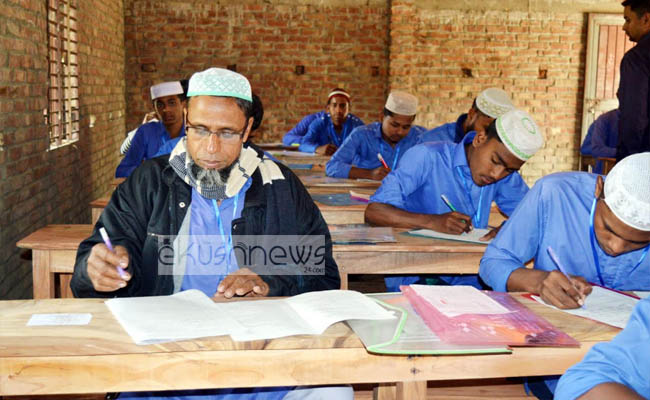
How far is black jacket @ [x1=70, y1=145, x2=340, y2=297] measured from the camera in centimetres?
206

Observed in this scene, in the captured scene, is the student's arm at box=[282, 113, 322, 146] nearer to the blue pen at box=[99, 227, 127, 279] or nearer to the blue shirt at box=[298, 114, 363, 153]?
the blue shirt at box=[298, 114, 363, 153]

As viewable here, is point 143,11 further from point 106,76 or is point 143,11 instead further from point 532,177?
point 532,177

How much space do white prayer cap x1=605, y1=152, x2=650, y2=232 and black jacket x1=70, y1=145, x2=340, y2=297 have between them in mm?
930

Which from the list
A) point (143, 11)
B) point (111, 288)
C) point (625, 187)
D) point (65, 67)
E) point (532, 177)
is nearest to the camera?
point (625, 187)

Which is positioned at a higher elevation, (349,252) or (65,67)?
(65,67)

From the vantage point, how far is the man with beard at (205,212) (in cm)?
208

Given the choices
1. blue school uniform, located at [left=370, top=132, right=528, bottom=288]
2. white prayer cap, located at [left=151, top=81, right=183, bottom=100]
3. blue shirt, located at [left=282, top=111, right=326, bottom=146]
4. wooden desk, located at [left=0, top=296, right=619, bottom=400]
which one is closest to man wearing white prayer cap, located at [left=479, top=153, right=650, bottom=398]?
wooden desk, located at [left=0, top=296, right=619, bottom=400]

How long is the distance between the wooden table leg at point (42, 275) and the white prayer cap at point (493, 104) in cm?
311

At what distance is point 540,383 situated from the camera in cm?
202

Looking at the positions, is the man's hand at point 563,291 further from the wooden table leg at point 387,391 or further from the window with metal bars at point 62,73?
the window with metal bars at point 62,73

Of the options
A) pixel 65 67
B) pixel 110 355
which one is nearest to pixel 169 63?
pixel 65 67

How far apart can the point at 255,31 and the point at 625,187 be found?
738cm

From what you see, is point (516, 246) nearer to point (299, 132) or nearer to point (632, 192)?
point (632, 192)

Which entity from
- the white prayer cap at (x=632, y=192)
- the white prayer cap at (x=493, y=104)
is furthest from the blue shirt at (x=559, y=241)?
the white prayer cap at (x=493, y=104)
